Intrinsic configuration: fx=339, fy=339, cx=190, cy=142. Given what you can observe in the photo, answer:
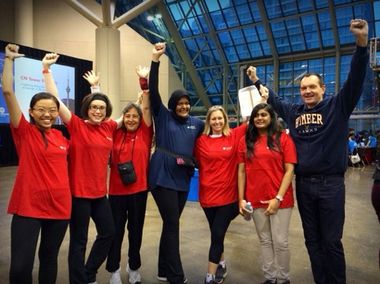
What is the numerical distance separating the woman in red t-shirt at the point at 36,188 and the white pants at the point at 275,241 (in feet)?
4.72

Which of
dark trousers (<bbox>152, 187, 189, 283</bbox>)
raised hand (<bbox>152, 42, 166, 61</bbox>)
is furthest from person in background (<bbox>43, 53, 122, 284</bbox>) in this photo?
raised hand (<bbox>152, 42, 166, 61</bbox>)

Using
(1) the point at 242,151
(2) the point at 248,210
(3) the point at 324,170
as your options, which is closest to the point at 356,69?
(3) the point at 324,170

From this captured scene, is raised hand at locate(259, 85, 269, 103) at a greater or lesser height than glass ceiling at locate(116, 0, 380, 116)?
lesser

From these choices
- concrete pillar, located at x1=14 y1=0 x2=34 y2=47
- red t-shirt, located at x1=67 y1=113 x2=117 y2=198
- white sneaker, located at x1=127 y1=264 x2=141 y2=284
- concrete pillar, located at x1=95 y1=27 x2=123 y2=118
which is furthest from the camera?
concrete pillar, located at x1=14 y1=0 x2=34 y2=47

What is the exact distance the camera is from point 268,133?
2.67 m

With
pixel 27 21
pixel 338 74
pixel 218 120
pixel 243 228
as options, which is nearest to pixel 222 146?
pixel 218 120

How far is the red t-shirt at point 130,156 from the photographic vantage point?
2715mm

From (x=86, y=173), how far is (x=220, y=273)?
1.50 m

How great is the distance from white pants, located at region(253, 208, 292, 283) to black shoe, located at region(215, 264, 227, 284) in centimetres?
46

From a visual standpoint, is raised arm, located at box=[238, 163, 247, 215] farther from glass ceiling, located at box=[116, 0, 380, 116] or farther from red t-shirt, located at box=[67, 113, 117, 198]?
glass ceiling, located at box=[116, 0, 380, 116]

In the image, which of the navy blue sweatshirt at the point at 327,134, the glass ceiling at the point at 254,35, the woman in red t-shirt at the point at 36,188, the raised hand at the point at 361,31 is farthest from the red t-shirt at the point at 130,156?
the glass ceiling at the point at 254,35

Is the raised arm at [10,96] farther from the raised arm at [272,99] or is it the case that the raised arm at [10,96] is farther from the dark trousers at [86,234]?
the raised arm at [272,99]

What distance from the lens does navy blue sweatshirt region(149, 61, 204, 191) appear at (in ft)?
8.73

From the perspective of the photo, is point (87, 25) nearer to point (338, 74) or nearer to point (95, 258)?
point (338, 74)
